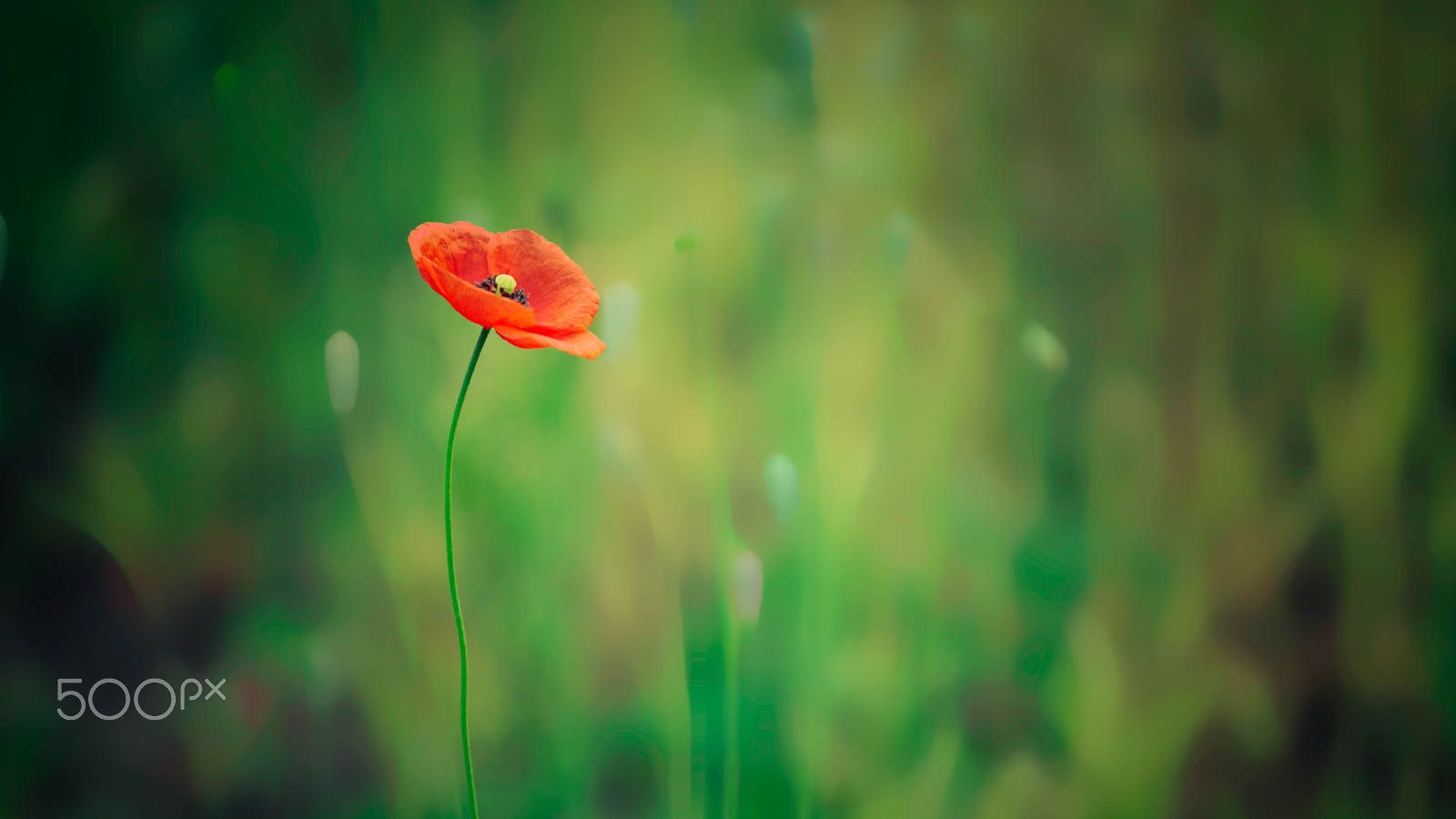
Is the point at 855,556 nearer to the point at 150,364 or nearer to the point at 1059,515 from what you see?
the point at 1059,515

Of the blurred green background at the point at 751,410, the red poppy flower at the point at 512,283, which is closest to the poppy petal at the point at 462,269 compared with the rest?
the red poppy flower at the point at 512,283

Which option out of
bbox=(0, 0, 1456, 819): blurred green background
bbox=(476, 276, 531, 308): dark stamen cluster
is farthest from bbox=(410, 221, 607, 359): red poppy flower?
bbox=(0, 0, 1456, 819): blurred green background

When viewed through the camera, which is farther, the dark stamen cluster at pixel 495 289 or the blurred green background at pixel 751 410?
the blurred green background at pixel 751 410

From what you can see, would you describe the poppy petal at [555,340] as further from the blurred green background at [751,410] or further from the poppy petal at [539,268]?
the blurred green background at [751,410]

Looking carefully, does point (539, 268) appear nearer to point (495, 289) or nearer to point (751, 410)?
point (495, 289)

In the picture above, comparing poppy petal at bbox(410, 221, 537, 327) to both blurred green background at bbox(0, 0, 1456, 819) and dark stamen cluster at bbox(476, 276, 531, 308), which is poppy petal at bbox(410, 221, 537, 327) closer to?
dark stamen cluster at bbox(476, 276, 531, 308)

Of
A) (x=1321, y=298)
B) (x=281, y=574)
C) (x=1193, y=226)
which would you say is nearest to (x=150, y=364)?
(x=281, y=574)
